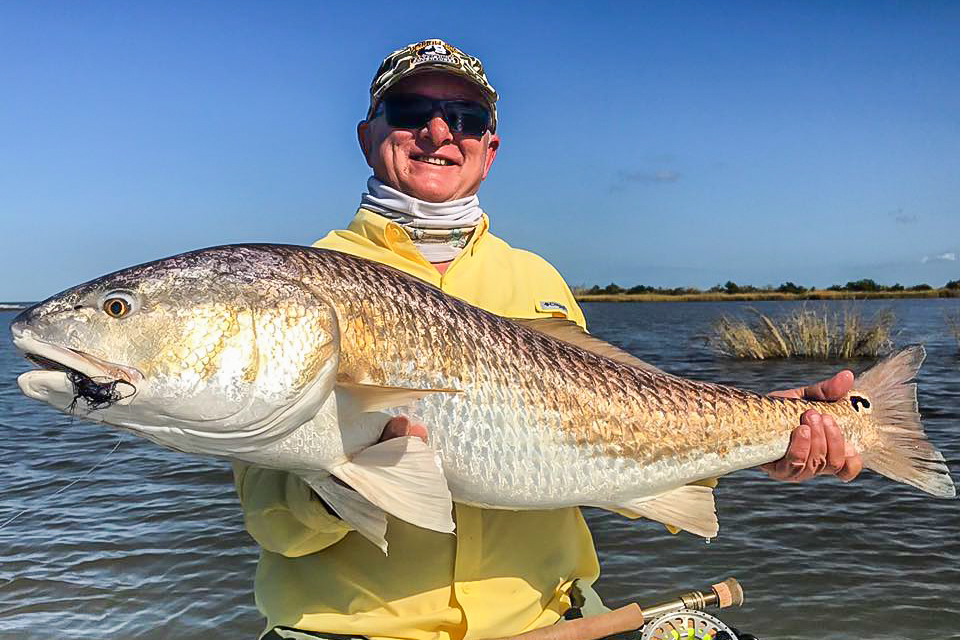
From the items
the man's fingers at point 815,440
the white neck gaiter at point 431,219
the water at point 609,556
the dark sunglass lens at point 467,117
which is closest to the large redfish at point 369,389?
the man's fingers at point 815,440

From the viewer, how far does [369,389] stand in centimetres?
266

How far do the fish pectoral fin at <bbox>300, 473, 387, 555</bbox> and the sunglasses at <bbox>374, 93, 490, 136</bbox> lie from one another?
1.84 meters

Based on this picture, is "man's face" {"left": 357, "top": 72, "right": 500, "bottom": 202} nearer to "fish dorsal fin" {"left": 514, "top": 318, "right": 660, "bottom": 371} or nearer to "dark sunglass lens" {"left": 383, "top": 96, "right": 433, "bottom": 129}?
"dark sunglass lens" {"left": 383, "top": 96, "right": 433, "bottom": 129}

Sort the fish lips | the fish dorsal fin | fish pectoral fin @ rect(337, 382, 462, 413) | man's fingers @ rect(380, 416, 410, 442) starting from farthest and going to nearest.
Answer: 1. the fish dorsal fin
2. man's fingers @ rect(380, 416, 410, 442)
3. fish pectoral fin @ rect(337, 382, 462, 413)
4. the fish lips

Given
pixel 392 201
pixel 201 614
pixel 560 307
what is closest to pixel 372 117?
pixel 392 201

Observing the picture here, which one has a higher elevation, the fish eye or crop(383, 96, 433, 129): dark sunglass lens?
crop(383, 96, 433, 129): dark sunglass lens

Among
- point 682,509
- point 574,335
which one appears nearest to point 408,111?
point 574,335

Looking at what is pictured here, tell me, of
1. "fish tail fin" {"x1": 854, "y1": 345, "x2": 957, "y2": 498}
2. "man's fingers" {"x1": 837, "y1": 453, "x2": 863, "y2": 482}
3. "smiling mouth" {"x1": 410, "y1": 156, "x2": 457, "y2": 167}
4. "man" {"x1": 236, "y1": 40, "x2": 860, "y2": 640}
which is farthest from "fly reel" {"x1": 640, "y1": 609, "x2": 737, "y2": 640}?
"smiling mouth" {"x1": 410, "y1": 156, "x2": 457, "y2": 167}

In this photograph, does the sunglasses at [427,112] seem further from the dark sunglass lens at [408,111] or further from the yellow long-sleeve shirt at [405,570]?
the yellow long-sleeve shirt at [405,570]

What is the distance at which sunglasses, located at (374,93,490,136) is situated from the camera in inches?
152

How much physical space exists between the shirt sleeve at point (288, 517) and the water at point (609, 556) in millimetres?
5025

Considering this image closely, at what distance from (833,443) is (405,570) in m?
2.10

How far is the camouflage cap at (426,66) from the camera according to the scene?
3797 millimetres

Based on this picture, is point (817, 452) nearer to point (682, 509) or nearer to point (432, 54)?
point (682, 509)
